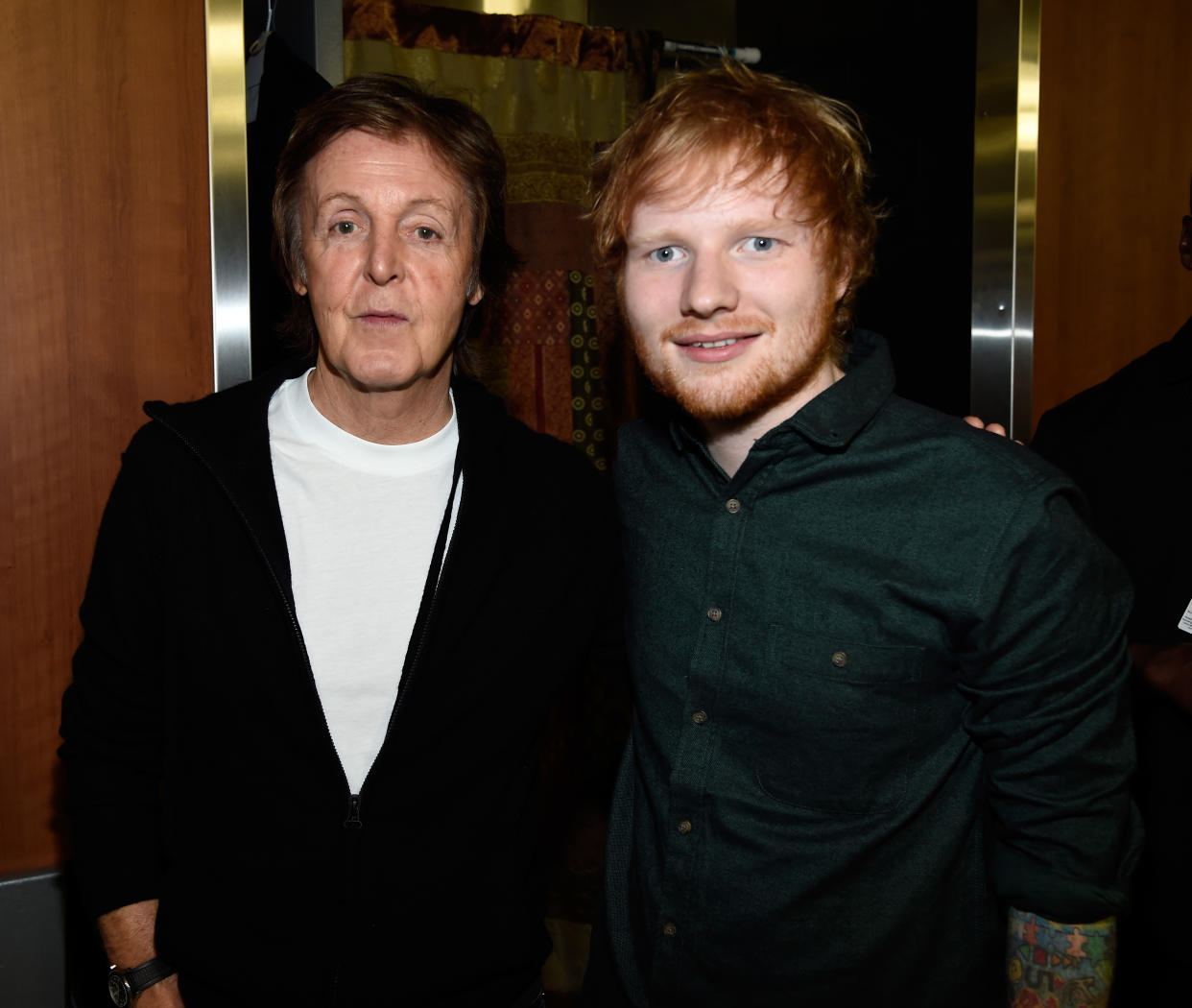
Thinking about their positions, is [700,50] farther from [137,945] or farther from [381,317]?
[137,945]

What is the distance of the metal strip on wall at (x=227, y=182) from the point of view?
1.50 metres

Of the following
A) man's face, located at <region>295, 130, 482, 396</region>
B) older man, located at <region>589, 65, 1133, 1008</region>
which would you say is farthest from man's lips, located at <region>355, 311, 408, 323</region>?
older man, located at <region>589, 65, 1133, 1008</region>

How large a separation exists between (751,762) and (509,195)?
63.1 inches

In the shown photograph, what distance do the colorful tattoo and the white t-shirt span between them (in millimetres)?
728

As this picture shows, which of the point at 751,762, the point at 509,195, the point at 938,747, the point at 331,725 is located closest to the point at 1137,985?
the point at 938,747

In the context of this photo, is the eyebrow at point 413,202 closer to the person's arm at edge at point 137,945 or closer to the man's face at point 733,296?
the man's face at point 733,296

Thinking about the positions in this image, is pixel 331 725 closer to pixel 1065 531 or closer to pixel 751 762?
pixel 751 762

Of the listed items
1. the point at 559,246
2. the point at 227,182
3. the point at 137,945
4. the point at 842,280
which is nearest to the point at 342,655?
the point at 137,945

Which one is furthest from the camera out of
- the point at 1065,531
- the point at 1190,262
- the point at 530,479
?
the point at 1190,262

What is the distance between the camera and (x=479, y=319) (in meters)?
1.58

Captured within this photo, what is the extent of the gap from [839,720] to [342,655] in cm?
57

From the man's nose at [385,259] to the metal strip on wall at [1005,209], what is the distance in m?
1.39

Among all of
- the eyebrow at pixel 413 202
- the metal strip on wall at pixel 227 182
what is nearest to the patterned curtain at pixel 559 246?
the metal strip on wall at pixel 227 182

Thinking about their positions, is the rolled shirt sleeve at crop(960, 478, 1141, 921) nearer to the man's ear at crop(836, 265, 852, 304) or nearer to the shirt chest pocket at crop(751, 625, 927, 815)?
the shirt chest pocket at crop(751, 625, 927, 815)
